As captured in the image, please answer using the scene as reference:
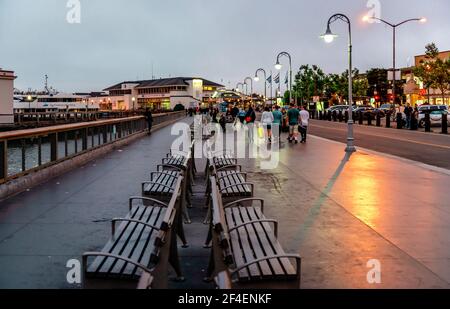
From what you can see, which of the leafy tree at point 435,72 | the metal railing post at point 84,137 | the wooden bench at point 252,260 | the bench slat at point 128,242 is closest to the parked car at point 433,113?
the leafy tree at point 435,72

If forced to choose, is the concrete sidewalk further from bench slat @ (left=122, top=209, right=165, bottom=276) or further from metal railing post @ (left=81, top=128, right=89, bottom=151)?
metal railing post @ (left=81, top=128, right=89, bottom=151)

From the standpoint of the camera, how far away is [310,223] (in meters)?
8.55

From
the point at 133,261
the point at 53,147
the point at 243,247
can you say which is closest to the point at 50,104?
the point at 53,147

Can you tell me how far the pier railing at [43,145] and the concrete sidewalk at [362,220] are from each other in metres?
4.98

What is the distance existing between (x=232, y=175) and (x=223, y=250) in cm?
581

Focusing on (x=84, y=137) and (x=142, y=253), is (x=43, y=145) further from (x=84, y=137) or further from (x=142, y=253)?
(x=142, y=253)

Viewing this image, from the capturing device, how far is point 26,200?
34.3 feet

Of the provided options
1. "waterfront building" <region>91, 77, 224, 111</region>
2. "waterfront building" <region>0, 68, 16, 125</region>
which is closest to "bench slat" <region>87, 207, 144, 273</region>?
"waterfront building" <region>0, 68, 16, 125</region>

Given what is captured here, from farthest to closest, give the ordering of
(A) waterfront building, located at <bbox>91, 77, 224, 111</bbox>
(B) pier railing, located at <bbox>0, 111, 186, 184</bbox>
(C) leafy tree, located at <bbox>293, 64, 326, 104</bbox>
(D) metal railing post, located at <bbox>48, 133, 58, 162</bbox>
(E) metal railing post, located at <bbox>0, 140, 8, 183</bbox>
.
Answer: (A) waterfront building, located at <bbox>91, 77, 224, 111</bbox> < (C) leafy tree, located at <bbox>293, 64, 326, 104</bbox> < (D) metal railing post, located at <bbox>48, 133, 58, 162</bbox> < (B) pier railing, located at <bbox>0, 111, 186, 184</bbox> < (E) metal railing post, located at <bbox>0, 140, 8, 183</bbox>

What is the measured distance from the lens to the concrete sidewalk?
6008 mm

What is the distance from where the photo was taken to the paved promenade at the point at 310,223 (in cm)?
597

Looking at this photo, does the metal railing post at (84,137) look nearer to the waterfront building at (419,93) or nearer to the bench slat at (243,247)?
the bench slat at (243,247)

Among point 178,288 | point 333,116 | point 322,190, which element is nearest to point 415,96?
point 333,116

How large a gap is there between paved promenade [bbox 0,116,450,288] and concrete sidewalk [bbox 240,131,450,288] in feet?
0.04
